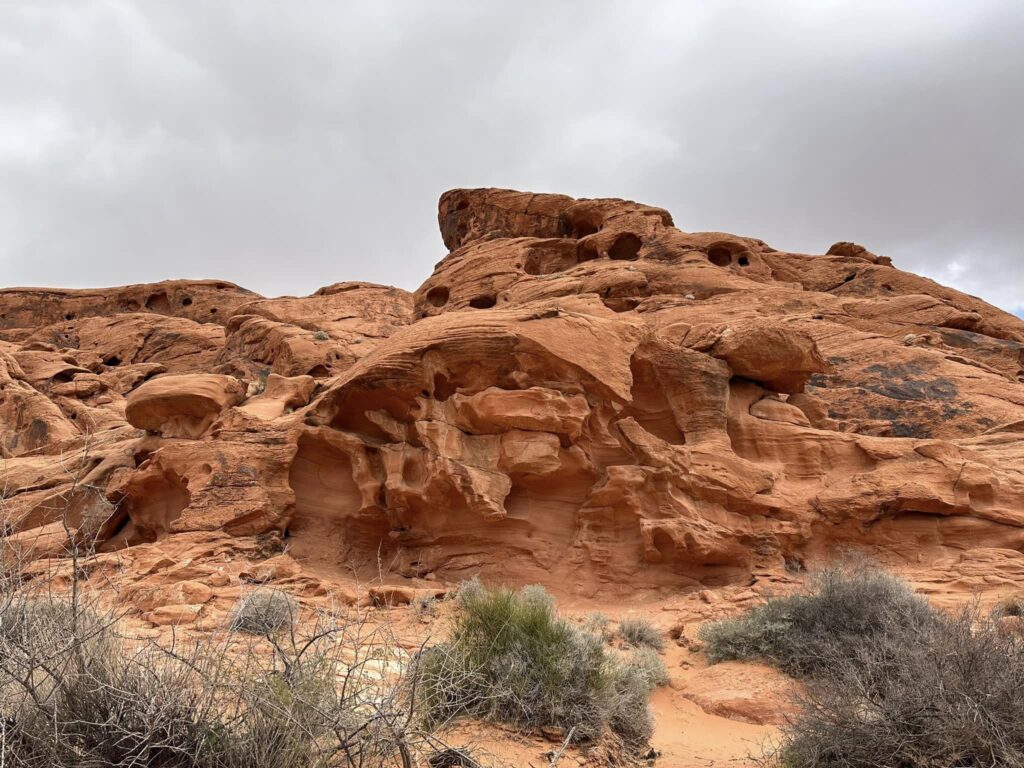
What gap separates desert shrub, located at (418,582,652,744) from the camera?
17.6ft

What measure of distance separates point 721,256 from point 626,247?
3378 mm

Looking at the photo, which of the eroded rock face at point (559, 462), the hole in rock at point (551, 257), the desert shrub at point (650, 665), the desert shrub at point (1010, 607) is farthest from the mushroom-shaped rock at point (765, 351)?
the hole in rock at point (551, 257)

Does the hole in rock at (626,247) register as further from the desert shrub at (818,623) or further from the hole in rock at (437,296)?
the desert shrub at (818,623)

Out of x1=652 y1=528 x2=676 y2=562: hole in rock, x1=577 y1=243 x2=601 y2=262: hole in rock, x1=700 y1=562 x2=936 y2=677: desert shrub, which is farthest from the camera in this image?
x1=577 y1=243 x2=601 y2=262: hole in rock

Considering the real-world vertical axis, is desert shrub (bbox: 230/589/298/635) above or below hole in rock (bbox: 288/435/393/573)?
below

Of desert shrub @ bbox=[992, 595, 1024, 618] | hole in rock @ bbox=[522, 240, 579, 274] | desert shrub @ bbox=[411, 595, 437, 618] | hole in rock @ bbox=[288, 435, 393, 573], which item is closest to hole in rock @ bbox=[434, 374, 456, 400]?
hole in rock @ bbox=[288, 435, 393, 573]

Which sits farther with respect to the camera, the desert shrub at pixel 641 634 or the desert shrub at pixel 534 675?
the desert shrub at pixel 641 634

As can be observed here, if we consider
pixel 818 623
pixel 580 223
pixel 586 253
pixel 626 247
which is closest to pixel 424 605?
pixel 818 623

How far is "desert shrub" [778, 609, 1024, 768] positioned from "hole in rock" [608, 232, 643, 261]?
62.9 feet

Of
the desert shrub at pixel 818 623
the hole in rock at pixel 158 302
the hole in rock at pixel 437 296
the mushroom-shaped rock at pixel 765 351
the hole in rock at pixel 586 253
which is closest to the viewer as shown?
the desert shrub at pixel 818 623

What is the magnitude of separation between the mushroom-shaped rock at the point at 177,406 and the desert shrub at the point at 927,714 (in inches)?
427

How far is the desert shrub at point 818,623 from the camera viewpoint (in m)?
7.20

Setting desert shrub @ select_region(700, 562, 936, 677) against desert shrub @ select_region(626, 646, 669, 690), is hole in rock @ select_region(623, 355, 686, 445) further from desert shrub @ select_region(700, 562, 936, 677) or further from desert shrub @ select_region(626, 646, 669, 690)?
desert shrub @ select_region(626, 646, 669, 690)

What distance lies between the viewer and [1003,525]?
10953 mm
